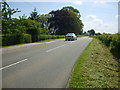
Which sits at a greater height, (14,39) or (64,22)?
(64,22)

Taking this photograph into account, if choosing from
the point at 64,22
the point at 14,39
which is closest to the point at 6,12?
the point at 14,39

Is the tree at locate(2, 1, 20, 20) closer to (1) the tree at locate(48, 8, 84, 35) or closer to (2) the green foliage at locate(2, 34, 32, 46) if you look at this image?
(2) the green foliage at locate(2, 34, 32, 46)

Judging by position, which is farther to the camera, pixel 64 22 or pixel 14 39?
pixel 64 22

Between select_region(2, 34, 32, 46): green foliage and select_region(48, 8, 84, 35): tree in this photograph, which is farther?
select_region(48, 8, 84, 35): tree

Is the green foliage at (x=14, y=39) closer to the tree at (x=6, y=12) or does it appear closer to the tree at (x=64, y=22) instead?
the tree at (x=6, y=12)

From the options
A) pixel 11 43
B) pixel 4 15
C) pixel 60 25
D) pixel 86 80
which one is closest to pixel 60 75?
pixel 86 80

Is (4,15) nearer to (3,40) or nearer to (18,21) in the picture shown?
(18,21)

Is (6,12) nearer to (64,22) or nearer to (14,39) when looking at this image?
(14,39)

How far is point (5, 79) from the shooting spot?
20.5ft

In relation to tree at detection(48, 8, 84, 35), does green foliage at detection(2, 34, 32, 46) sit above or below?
below

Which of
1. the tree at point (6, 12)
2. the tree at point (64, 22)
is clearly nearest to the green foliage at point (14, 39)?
the tree at point (6, 12)

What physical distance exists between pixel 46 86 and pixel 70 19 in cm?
6714

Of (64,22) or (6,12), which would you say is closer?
(6,12)

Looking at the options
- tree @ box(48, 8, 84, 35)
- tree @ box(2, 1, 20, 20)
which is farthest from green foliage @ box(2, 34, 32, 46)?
tree @ box(48, 8, 84, 35)
